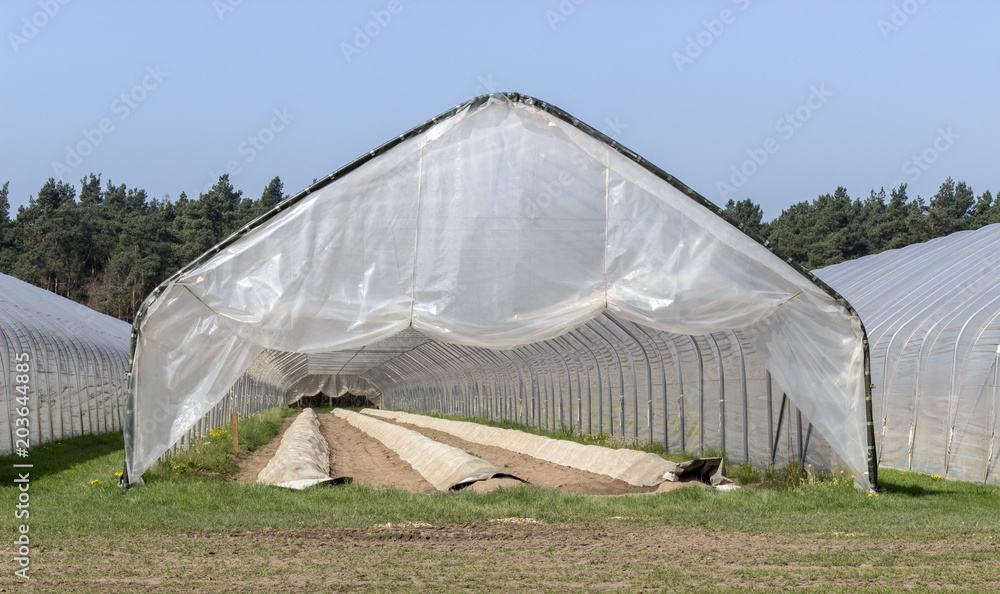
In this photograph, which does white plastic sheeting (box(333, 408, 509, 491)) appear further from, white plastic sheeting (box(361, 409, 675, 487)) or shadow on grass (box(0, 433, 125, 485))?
shadow on grass (box(0, 433, 125, 485))

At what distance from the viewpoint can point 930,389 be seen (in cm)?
1428

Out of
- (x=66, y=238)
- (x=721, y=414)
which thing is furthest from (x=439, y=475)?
(x=66, y=238)

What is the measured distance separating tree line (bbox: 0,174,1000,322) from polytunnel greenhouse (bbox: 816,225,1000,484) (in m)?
37.6

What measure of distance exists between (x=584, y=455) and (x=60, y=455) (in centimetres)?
998

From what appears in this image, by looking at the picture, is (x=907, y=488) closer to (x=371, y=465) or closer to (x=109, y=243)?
(x=371, y=465)

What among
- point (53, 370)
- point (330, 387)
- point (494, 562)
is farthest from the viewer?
point (330, 387)

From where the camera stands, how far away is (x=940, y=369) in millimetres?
14117

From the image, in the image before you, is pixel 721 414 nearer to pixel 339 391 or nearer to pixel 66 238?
pixel 339 391

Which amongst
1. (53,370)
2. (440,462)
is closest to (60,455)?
(53,370)

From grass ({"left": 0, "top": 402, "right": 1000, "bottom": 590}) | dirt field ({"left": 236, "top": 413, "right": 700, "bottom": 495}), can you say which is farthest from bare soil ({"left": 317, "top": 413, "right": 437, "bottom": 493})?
grass ({"left": 0, "top": 402, "right": 1000, "bottom": 590})

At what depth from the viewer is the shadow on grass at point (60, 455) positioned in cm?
1441

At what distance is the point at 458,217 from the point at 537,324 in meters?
1.58

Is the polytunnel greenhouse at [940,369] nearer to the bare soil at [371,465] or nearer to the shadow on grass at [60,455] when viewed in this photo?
the bare soil at [371,465]

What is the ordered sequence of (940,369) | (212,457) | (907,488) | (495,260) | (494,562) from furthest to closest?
(212,457)
(940,369)
(907,488)
(495,260)
(494,562)
